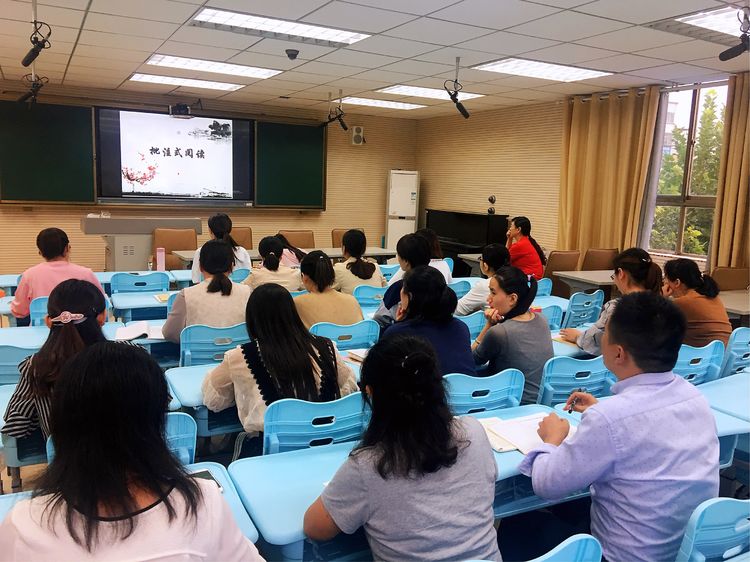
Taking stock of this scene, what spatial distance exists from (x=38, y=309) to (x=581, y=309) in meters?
4.00

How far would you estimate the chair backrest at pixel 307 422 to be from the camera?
2.03m

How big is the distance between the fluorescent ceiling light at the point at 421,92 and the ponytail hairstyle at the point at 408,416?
657 centimetres

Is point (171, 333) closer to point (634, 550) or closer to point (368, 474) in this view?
point (368, 474)

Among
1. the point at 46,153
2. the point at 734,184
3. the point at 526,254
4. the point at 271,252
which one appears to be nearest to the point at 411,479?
the point at 271,252

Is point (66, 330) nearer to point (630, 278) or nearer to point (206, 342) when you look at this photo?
point (206, 342)

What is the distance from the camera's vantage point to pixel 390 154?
1113 cm

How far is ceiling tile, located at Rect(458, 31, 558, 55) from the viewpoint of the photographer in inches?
191

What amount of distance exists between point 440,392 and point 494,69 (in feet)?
18.0

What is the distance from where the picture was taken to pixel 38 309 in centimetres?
361

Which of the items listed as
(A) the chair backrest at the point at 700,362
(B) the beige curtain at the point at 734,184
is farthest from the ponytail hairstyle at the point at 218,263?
(B) the beige curtain at the point at 734,184

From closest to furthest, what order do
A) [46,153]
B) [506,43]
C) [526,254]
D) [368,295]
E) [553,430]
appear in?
[553,430] < [368,295] < [506,43] < [526,254] < [46,153]

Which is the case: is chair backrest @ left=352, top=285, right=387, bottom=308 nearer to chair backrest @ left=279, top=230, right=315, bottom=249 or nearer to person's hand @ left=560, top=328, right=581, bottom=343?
person's hand @ left=560, top=328, right=581, bottom=343

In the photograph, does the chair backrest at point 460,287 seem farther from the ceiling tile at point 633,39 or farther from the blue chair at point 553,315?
the ceiling tile at point 633,39

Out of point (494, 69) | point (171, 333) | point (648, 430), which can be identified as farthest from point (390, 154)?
point (648, 430)
